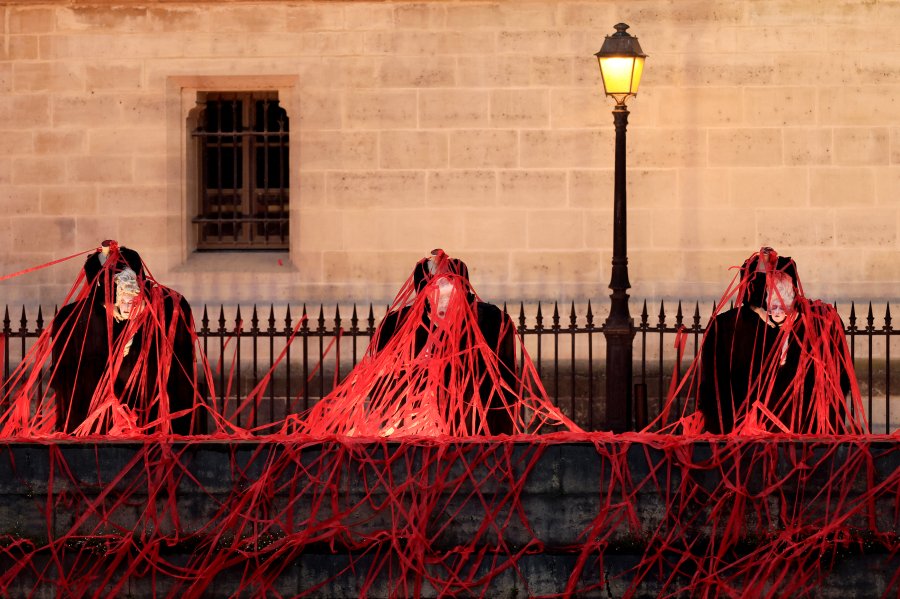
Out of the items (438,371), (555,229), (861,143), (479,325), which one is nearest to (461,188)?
(555,229)

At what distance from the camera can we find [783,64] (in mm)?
14523

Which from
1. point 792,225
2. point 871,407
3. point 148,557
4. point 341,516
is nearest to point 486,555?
point 341,516

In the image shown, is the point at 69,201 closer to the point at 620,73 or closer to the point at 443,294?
the point at 620,73

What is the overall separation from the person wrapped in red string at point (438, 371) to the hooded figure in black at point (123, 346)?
2.93ft

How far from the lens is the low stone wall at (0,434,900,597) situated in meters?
7.70

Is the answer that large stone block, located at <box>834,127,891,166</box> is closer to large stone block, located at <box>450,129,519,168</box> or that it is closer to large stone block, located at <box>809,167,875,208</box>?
large stone block, located at <box>809,167,875,208</box>

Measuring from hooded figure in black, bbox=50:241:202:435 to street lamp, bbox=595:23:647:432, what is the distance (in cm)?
394

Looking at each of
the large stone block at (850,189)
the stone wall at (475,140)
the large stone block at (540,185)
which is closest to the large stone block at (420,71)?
the stone wall at (475,140)

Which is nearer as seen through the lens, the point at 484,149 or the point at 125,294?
the point at 125,294

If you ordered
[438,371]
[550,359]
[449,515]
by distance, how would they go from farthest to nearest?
[550,359] < [438,371] < [449,515]

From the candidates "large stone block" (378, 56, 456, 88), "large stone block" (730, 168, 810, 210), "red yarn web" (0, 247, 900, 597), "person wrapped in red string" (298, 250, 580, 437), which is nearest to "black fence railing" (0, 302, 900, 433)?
"large stone block" (730, 168, 810, 210)

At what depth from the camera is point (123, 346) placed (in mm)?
9711

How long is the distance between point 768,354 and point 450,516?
2.82 meters

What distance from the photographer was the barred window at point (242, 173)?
49.9ft
